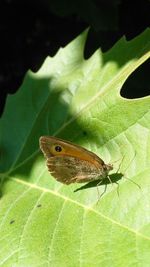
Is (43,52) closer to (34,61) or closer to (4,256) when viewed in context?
(34,61)

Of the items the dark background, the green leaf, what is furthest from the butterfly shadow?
the dark background

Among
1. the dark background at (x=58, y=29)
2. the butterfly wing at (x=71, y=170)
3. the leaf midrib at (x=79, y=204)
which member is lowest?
the dark background at (x=58, y=29)

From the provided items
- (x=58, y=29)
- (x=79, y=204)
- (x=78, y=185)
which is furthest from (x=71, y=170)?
(x=58, y=29)

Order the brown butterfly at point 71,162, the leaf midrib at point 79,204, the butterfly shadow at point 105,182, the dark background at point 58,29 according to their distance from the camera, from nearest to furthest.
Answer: the leaf midrib at point 79,204
the butterfly shadow at point 105,182
the brown butterfly at point 71,162
the dark background at point 58,29

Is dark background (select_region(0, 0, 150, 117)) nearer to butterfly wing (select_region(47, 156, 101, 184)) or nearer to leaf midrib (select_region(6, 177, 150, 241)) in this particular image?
butterfly wing (select_region(47, 156, 101, 184))

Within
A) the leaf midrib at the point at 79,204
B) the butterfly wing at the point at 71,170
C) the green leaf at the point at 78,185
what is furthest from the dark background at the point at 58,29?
the leaf midrib at the point at 79,204

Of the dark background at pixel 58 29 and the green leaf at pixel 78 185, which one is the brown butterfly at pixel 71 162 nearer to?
the green leaf at pixel 78 185

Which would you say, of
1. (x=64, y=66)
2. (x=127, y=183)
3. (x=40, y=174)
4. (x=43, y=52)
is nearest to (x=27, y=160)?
(x=40, y=174)

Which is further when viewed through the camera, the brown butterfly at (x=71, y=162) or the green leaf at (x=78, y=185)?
the brown butterfly at (x=71, y=162)
